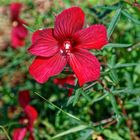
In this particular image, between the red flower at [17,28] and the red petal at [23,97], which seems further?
the red flower at [17,28]

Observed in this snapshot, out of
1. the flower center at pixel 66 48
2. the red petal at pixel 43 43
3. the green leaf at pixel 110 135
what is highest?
the red petal at pixel 43 43

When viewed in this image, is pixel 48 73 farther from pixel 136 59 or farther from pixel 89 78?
pixel 136 59

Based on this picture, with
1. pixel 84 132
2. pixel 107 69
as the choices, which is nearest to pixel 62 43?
pixel 107 69

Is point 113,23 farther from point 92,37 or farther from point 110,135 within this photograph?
point 110,135

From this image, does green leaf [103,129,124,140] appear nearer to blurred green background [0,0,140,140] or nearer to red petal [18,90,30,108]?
blurred green background [0,0,140,140]

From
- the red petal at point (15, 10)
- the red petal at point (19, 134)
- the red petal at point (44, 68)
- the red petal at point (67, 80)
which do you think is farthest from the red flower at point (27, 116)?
the red petal at point (15, 10)

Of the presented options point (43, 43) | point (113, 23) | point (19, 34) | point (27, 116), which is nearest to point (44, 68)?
point (43, 43)

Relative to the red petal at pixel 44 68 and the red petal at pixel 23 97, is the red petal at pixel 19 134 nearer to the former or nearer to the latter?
the red petal at pixel 23 97
